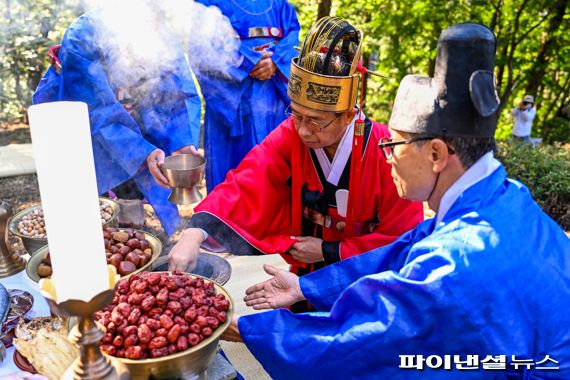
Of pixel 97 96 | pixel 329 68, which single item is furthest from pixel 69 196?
pixel 97 96

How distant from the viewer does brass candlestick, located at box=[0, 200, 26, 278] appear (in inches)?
93.9

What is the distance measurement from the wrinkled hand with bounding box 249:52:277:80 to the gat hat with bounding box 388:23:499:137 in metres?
2.65

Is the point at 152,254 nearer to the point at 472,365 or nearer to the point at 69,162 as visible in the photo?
the point at 69,162

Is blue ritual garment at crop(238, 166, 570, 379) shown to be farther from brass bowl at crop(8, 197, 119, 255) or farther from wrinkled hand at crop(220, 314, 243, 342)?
brass bowl at crop(8, 197, 119, 255)

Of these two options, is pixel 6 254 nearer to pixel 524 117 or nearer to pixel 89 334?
pixel 89 334

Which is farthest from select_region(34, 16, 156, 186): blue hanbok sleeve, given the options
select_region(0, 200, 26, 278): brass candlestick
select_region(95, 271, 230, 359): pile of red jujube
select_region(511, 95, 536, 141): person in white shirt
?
select_region(511, 95, 536, 141): person in white shirt

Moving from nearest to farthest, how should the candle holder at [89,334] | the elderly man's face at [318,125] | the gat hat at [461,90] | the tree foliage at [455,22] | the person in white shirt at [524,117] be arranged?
the candle holder at [89,334], the gat hat at [461,90], the elderly man's face at [318,125], the tree foliage at [455,22], the person in white shirt at [524,117]

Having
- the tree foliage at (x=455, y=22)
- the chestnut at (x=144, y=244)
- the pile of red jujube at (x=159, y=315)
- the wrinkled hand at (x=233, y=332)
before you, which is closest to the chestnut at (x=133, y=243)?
the chestnut at (x=144, y=244)

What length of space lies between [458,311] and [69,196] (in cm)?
128

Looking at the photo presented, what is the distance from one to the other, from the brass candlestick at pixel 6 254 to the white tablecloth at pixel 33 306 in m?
0.03

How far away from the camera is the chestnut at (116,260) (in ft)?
6.43

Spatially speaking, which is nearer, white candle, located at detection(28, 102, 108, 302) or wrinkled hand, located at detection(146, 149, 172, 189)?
white candle, located at detection(28, 102, 108, 302)

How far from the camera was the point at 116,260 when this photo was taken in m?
1.97

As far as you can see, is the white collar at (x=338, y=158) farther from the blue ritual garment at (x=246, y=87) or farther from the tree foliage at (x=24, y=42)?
the tree foliage at (x=24, y=42)
